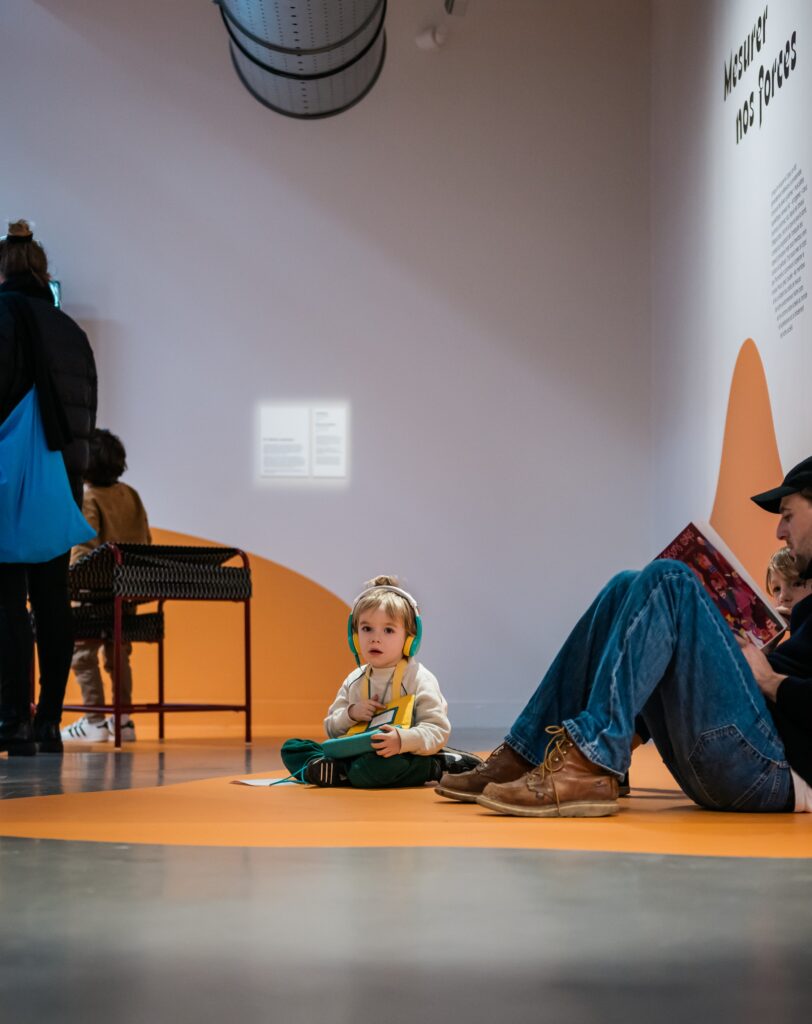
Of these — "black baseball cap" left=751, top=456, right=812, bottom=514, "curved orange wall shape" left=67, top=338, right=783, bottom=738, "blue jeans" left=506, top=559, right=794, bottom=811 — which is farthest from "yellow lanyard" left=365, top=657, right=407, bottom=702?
"curved orange wall shape" left=67, top=338, right=783, bottom=738

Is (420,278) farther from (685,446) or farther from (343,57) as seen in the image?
(685,446)

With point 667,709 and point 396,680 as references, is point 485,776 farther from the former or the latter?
point 396,680

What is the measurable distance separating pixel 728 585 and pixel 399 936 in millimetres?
2971

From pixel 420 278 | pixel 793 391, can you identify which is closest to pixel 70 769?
pixel 793 391

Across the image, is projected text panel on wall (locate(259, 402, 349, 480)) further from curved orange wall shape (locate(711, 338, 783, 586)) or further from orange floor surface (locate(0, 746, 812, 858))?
orange floor surface (locate(0, 746, 812, 858))

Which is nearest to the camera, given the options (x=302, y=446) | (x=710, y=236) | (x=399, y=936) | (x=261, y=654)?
(x=399, y=936)

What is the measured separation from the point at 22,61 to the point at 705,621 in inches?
218

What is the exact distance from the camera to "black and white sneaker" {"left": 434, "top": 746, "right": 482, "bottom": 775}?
3230 millimetres

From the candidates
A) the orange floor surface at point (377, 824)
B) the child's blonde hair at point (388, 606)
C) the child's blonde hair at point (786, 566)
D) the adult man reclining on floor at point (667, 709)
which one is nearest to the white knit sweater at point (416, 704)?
the child's blonde hair at point (388, 606)

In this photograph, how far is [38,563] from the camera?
3.99 m

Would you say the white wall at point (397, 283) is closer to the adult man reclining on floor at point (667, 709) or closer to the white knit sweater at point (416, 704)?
the white knit sweater at point (416, 704)

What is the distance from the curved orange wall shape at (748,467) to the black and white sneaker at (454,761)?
1293 millimetres

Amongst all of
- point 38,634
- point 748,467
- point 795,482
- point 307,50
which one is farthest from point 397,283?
point 795,482

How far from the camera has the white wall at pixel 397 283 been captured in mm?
6422
